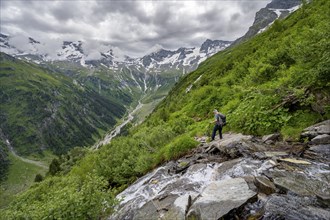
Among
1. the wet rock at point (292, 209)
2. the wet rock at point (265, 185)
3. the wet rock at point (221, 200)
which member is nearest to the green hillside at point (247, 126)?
the wet rock at point (221, 200)

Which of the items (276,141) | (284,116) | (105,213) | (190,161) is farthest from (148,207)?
(284,116)

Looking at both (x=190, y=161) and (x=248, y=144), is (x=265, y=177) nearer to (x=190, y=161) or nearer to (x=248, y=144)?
(x=248, y=144)

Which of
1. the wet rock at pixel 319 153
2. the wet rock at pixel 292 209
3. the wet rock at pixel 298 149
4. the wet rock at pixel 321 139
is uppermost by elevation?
the wet rock at pixel 321 139

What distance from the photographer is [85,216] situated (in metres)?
12.5

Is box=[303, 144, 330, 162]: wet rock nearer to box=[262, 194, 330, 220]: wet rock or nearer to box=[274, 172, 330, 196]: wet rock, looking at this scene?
box=[274, 172, 330, 196]: wet rock

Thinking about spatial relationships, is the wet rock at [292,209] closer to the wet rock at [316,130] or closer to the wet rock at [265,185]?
the wet rock at [265,185]

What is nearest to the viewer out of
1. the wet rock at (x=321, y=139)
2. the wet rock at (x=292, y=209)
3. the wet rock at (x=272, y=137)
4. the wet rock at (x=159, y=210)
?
the wet rock at (x=292, y=209)

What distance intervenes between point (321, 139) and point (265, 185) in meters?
5.17

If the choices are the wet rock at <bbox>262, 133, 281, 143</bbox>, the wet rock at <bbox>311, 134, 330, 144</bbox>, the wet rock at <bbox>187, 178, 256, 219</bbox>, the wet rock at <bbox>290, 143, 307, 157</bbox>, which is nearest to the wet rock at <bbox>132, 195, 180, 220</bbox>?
the wet rock at <bbox>187, 178, 256, 219</bbox>

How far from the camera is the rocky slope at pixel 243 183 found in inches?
397

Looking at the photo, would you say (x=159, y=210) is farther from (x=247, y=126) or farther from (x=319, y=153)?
(x=247, y=126)

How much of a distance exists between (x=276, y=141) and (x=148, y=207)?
334 inches

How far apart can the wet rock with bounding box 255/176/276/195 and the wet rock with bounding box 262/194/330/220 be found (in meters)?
0.71

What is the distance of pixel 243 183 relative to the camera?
11.8 metres
